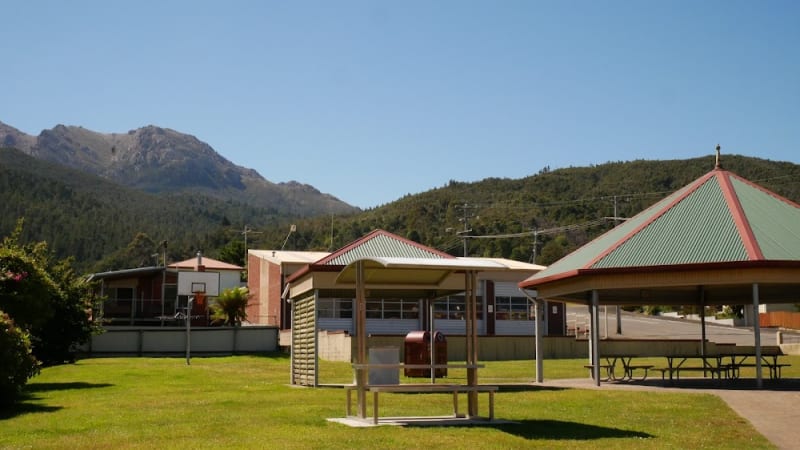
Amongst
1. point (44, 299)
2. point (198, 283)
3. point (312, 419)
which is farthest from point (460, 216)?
point (312, 419)

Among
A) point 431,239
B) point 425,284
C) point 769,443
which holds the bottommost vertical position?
point 769,443

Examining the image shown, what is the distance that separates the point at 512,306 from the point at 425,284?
97.4 feet

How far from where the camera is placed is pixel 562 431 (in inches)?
549

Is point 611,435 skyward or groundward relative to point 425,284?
groundward

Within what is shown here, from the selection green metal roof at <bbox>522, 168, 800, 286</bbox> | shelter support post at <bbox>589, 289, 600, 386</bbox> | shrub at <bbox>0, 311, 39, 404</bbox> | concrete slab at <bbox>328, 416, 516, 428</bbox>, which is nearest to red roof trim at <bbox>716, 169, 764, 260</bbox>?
green metal roof at <bbox>522, 168, 800, 286</bbox>

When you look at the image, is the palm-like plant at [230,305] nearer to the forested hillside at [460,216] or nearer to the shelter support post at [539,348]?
the shelter support post at [539,348]

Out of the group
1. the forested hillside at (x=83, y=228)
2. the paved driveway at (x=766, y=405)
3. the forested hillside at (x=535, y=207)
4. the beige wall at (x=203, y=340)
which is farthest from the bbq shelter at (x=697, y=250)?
the forested hillside at (x=83, y=228)

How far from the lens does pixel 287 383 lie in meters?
23.7

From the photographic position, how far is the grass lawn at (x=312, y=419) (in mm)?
12867

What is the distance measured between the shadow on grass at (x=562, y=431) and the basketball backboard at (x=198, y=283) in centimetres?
3563

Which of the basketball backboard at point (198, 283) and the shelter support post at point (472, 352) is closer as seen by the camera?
the shelter support post at point (472, 352)

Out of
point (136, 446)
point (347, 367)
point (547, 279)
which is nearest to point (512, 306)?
point (347, 367)

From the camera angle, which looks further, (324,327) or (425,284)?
(324,327)

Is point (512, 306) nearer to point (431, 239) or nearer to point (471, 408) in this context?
point (471, 408)
